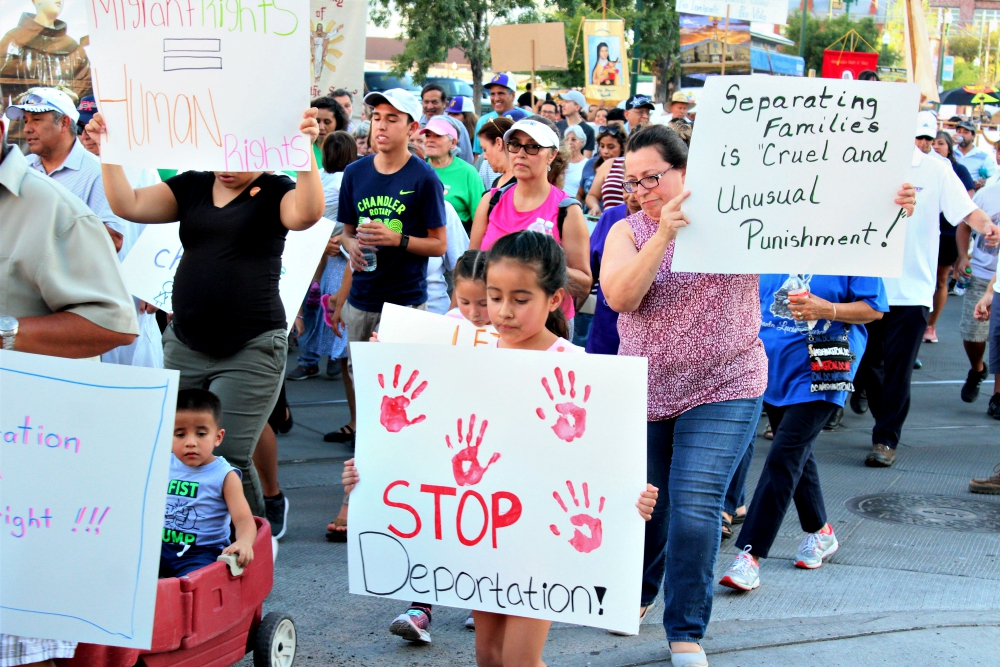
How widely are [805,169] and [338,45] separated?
271 inches

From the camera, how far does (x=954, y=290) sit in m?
15.5

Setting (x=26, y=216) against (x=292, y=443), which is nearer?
(x=26, y=216)

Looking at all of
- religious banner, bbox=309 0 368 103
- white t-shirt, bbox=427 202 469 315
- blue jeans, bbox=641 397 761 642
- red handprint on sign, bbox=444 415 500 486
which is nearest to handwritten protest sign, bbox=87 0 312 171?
red handprint on sign, bbox=444 415 500 486

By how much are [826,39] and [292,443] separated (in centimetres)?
5568

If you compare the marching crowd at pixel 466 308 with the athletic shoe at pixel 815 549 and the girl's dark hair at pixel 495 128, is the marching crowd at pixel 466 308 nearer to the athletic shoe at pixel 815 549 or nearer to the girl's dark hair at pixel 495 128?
the athletic shoe at pixel 815 549

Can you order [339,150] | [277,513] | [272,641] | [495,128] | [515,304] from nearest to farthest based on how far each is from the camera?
[515,304] → [272,641] → [277,513] → [495,128] → [339,150]

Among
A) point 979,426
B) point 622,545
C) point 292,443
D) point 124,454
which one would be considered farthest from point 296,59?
point 979,426

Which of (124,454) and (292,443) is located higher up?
(124,454)

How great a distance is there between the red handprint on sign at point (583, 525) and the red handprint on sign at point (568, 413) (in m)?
0.14

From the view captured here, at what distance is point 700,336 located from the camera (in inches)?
140

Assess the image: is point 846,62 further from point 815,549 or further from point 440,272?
point 815,549

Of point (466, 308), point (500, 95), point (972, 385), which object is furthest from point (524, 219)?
point (500, 95)

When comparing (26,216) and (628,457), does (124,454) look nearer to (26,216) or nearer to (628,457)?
(26,216)

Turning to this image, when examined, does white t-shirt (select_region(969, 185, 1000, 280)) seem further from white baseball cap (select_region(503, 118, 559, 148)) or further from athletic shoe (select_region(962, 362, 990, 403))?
white baseball cap (select_region(503, 118, 559, 148))
